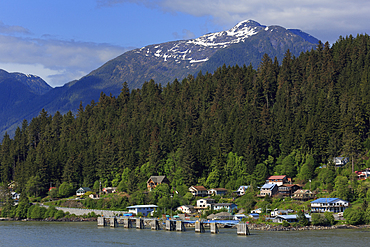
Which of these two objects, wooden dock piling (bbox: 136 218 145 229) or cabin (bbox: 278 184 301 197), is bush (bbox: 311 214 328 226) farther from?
wooden dock piling (bbox: 136 218 145 229)


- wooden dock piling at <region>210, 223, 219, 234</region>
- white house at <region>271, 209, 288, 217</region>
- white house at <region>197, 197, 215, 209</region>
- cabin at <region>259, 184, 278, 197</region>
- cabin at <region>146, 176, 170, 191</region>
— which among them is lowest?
wooden dock piling at <region>210, 223, 219, 234</region>

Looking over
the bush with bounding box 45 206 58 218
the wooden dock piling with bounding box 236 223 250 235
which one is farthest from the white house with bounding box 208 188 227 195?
the bush with bounding box 45 206 58 218

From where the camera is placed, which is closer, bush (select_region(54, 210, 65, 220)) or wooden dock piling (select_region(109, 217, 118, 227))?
wooden dock piling (select_region(109, 217, 118, 227))

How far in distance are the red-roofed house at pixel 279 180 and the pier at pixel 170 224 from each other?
21.4 meters

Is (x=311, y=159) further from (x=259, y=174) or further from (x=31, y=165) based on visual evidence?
(x=31, y=165)

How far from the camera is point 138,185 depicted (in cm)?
12662

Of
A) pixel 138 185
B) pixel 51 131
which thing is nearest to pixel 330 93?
pixel 138 185

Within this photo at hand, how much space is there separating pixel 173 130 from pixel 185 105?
15.1m

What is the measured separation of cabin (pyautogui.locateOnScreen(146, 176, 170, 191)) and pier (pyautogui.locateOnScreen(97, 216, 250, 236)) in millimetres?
17472

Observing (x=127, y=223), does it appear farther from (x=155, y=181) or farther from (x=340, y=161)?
(x=340, y=161)

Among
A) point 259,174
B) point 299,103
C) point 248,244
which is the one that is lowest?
point 248,244

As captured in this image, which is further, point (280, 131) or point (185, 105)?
point (185, 105)

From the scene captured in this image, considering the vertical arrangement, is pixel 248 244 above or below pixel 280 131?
below

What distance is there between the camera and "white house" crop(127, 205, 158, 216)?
4385 inches
